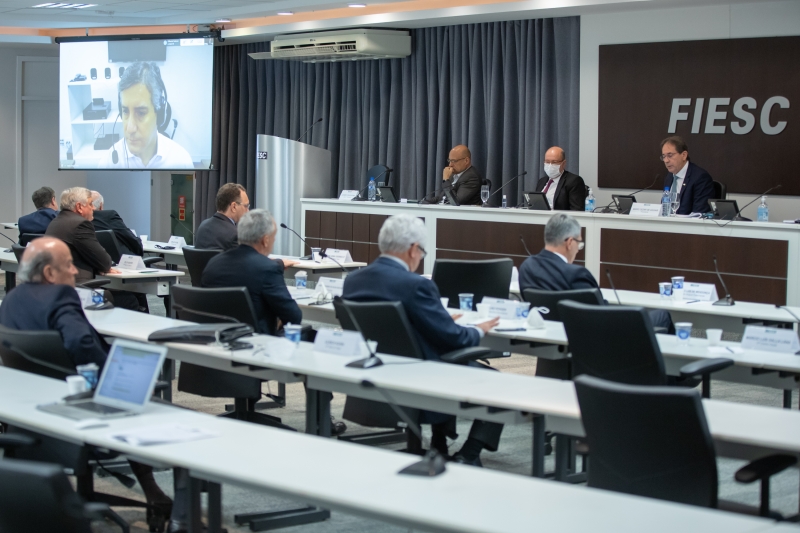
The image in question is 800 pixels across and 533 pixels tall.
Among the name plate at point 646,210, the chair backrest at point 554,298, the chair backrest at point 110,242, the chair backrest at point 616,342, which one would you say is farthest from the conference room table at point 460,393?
the name plate at point 646,210

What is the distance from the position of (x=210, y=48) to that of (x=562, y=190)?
4804mm

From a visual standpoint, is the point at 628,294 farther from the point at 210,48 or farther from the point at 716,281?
the point at 210,48

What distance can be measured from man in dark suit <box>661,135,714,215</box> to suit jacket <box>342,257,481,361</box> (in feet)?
Result: 14.3

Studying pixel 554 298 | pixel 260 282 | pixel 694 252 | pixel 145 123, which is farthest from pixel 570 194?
pixel 145 123

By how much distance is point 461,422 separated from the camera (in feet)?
17.8

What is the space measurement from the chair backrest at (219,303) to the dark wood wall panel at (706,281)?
4110mm

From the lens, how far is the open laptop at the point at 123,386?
291 centimetres

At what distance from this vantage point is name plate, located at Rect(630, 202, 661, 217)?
7823 mm

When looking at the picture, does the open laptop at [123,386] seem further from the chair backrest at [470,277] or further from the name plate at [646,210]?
the name plate at [646,210]

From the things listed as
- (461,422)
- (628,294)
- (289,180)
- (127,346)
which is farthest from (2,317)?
(289,180)

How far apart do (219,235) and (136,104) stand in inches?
228

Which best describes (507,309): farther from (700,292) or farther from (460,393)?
(460,393)

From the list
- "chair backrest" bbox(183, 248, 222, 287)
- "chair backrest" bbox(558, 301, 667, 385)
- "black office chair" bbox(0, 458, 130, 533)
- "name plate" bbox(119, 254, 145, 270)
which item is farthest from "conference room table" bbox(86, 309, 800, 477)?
"name plate" bbox(119, 254, 145, 270)

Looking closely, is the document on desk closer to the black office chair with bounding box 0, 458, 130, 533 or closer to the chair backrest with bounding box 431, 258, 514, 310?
the black office chair with bounding box 0, 458, 130, 533
